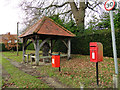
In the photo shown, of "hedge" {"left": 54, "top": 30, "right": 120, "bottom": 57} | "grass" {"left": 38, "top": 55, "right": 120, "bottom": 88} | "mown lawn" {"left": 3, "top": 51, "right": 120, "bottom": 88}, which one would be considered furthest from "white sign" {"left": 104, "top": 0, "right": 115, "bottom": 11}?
"hedge" {"left": 54, "top": 30, "right": 120, "bottom": 57}

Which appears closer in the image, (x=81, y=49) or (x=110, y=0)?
(x=110, y=0)

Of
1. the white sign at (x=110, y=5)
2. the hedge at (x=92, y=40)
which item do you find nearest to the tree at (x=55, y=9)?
the hedge at (x=92, y=40)

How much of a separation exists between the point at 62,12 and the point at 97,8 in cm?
511

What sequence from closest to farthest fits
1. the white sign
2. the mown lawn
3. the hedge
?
the white sign
the mown lawn
the hedge

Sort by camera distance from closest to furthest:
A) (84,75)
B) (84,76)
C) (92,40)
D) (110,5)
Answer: (110,5)
(84,76)
(84,75)
(92,40)

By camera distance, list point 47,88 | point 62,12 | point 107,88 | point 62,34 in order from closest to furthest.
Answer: point 107,88 → point 47,88 → point 62,34 → point 62,12

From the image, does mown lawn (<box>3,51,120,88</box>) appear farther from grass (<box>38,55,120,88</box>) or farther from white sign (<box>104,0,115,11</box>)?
white sign (<box>104,0,115,11</box>)

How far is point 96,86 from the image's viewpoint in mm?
4066

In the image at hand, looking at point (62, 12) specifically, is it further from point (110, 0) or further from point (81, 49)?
point (110, 0)

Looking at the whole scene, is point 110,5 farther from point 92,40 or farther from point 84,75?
point 92,40

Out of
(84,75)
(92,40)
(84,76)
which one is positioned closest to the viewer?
(84,76)

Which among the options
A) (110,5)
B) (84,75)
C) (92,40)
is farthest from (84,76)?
(92,40)

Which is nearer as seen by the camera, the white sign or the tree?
the white sign

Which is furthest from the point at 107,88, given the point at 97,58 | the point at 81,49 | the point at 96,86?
the point at 81,49
